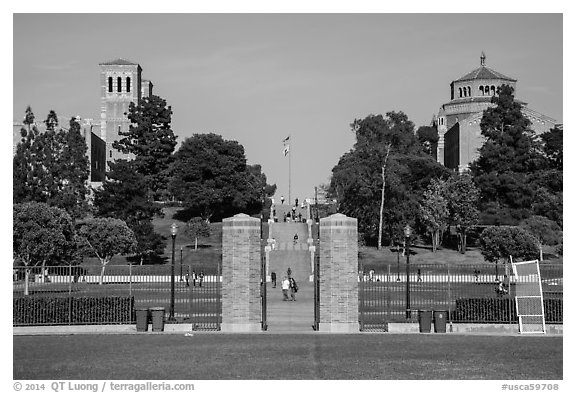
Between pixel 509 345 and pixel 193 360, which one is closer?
pixel 193 360

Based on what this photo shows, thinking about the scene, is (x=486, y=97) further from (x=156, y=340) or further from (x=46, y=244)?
(x=156, y=340)

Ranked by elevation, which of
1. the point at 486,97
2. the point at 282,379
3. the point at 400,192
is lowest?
the point at 282,379

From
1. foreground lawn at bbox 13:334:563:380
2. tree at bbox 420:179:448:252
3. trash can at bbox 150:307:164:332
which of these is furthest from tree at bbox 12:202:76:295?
tree at bbox 420:179:448:252

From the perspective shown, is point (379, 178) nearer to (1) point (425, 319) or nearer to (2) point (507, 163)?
(2) point (507, 163)

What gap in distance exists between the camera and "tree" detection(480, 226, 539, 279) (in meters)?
61.6

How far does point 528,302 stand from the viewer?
30.4 metres

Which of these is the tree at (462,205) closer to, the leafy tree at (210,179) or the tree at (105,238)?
the leafy tree at (210,179)

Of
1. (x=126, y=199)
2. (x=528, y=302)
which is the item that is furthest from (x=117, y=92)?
(x=528, y=302)

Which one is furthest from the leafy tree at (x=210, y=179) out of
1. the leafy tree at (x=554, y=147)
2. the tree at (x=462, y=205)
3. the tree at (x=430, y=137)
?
the tree at (x=430, y=137)

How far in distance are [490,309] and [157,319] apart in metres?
9.18

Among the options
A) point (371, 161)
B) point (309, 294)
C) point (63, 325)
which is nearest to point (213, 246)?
point (371, 161)

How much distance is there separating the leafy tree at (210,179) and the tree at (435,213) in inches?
786

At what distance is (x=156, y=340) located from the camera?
93.7 ft
